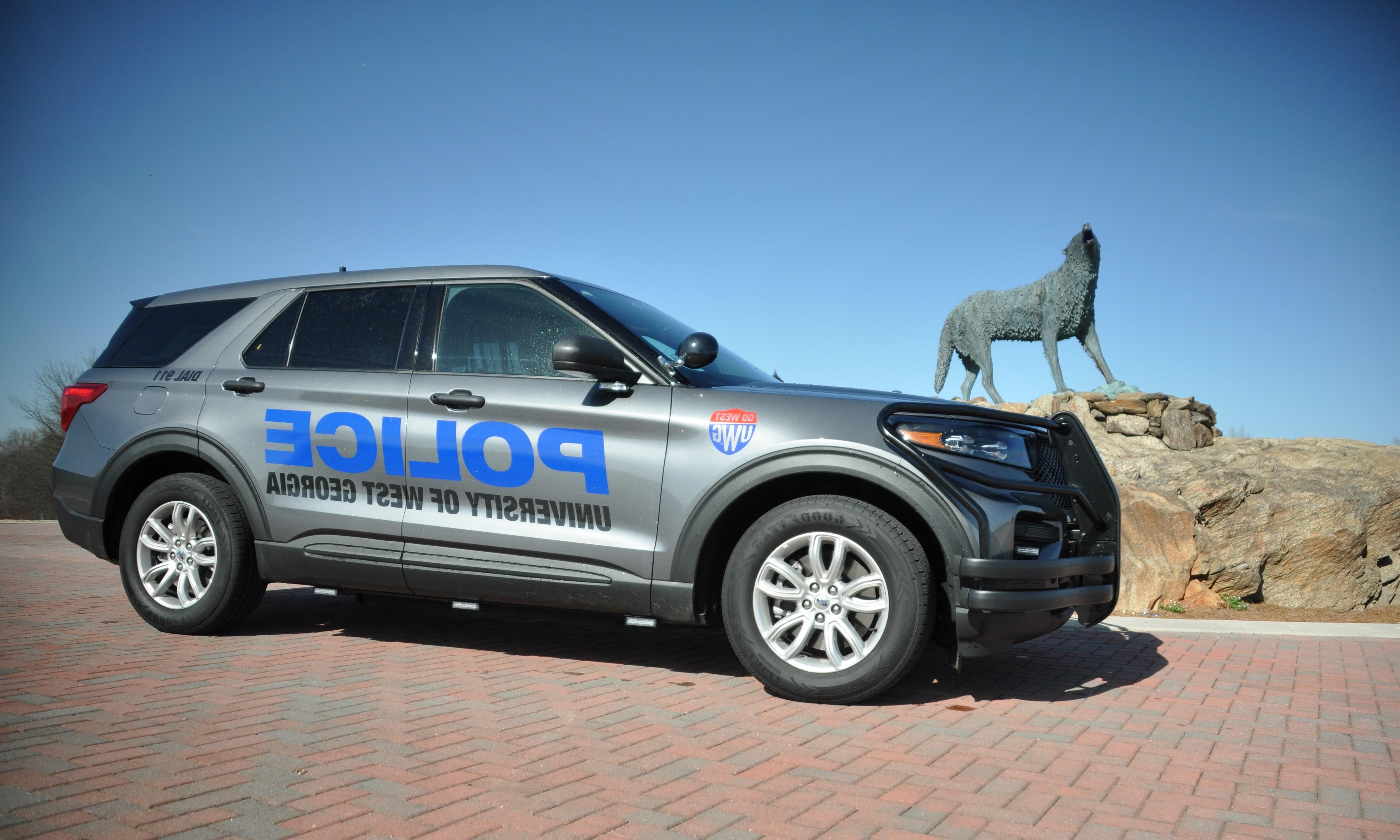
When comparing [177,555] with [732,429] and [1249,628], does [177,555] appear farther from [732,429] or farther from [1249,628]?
[1249,628]

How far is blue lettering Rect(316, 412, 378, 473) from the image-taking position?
468 centimetres

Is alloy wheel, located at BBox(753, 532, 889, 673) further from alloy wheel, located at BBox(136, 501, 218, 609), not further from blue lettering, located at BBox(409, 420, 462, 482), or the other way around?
alloy wheel, located at BBox(136, 501, 218, 609)

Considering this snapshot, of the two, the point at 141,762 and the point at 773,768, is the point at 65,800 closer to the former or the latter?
the point at 141,762

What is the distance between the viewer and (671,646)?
17.3ft

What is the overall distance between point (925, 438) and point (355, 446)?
2.83m

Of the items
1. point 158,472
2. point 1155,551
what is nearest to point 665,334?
point 158,472

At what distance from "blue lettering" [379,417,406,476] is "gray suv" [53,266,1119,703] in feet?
0.04

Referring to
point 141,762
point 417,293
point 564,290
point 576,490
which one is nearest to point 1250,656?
point 576,490

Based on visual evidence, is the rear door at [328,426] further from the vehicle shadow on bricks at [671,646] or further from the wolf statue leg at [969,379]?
the wolf statue leg at [969,379]

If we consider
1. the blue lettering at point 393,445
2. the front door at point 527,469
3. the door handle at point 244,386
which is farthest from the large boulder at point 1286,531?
the door handle at point 244,386

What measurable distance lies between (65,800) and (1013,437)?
12.4ft

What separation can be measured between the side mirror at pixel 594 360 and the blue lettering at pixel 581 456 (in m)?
0.27

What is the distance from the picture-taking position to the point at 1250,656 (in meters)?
5.25

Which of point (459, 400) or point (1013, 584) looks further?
point (459, 400)
